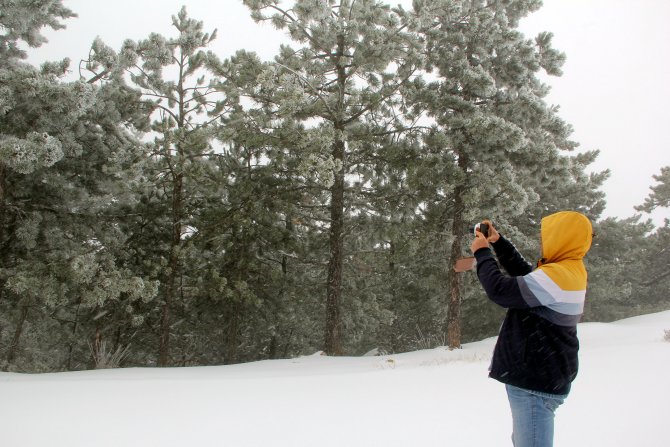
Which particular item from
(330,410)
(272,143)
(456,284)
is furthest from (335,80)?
(330,410)

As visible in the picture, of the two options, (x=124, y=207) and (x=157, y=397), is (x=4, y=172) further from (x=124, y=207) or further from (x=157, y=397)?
(x=157, y=397)

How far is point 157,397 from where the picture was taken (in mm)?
5258

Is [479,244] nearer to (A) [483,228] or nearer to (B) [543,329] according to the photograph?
(A) [483,228]

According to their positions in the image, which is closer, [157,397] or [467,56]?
[157,397]

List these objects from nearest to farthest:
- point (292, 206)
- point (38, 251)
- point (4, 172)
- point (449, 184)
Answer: point (4, 172), point (449, 184), point (38, 251), point (292, 206)

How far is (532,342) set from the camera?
2496mm

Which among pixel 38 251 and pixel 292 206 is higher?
pixel 292 206

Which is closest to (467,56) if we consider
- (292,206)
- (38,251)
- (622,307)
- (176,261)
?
(292,206)

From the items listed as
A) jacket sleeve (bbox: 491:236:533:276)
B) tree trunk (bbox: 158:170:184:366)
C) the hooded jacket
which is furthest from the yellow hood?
tree trunk (bbox: 158:170:184:366)

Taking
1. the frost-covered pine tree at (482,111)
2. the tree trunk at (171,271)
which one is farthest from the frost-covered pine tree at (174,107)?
the frost-covered pine tree at (482,111)

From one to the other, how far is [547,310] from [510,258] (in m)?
0.63

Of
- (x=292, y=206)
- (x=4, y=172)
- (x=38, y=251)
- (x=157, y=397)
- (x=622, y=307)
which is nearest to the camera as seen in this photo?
(x=157, y=397)

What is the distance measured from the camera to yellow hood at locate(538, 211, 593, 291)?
8.07ft

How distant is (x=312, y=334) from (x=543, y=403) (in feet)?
73.4
